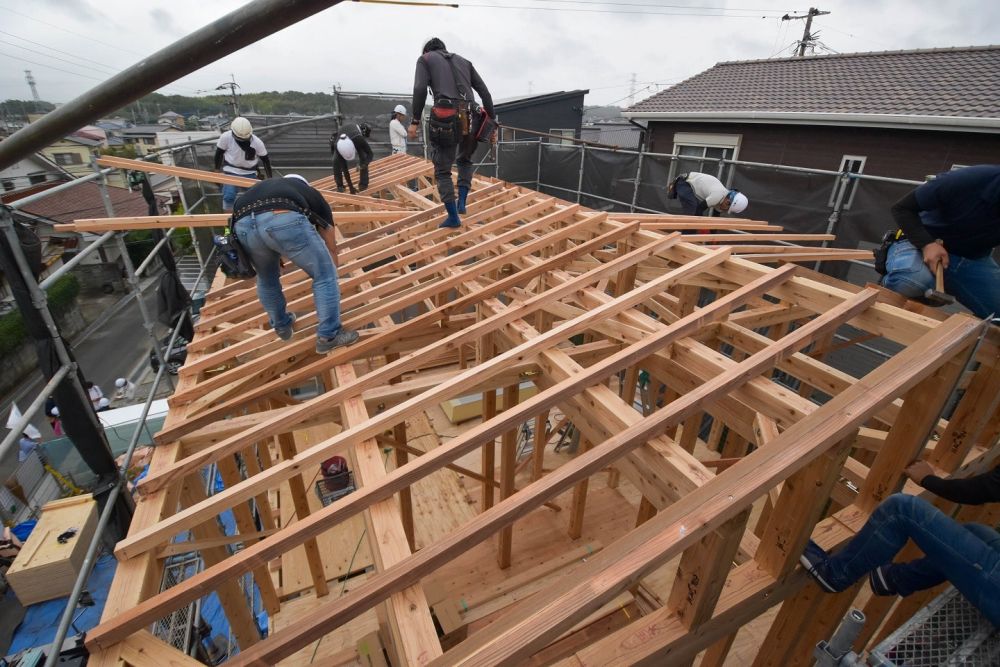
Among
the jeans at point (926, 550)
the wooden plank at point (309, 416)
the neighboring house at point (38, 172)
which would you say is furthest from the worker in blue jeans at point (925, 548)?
the neighboring house at point (38, 172)

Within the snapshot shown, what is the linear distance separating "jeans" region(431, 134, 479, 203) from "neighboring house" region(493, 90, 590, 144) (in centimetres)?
1495

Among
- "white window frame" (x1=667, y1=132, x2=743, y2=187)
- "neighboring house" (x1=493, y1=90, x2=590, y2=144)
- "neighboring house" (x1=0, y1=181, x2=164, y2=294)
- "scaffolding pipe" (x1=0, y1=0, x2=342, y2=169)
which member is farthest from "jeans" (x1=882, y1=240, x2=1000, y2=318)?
"neighboring house" (x1=493, y1=90, x2=590, y2=144)

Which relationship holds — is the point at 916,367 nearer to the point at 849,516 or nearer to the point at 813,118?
the point at 849,516

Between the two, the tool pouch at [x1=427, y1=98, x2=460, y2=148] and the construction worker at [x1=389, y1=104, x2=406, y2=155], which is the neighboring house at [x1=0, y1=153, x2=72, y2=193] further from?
the construction worker at [x1=389, y1=104, x2=406, y2=155]

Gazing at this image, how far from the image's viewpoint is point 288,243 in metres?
3.36

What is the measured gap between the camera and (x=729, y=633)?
88.0 inches

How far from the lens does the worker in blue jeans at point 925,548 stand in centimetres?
209

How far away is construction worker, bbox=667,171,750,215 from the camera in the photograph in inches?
264

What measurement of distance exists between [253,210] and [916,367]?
12.8ft

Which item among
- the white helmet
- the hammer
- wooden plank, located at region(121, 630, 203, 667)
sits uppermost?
the white helmet

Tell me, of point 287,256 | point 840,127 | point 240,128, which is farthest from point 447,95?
point 840,127

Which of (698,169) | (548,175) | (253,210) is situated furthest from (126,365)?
(698,169)

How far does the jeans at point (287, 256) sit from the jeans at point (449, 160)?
1909 mm

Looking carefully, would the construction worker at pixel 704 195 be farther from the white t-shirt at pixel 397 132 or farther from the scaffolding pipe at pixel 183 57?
the scaffolding pipe at pixel 183 57
